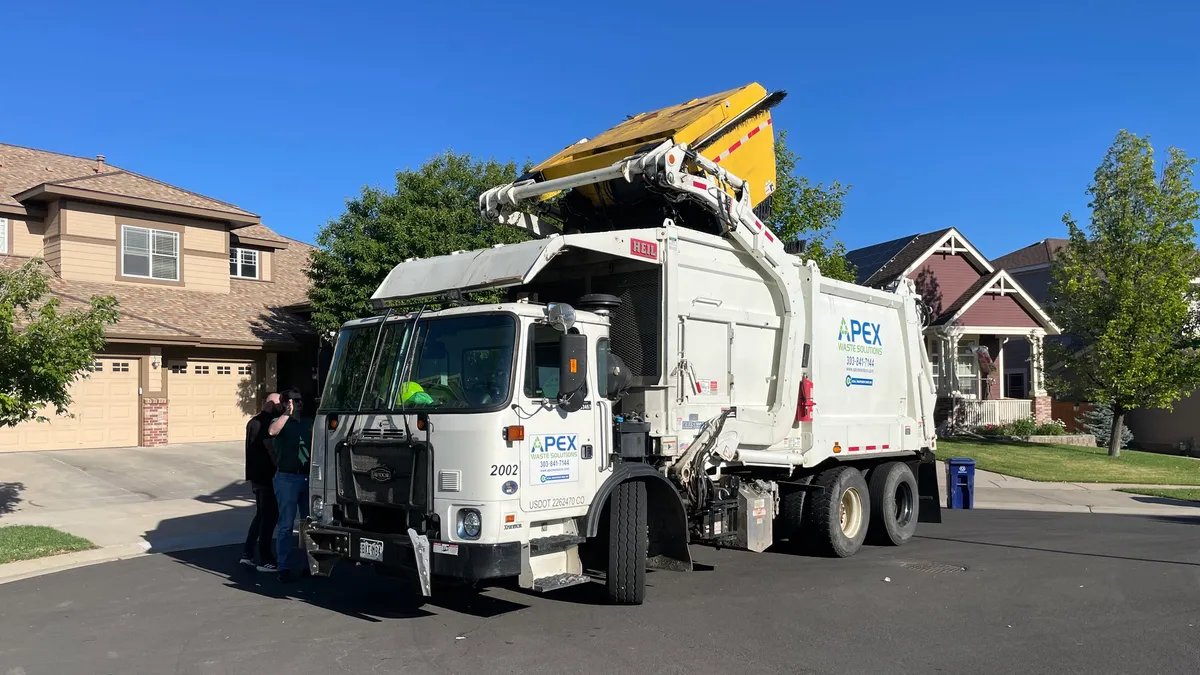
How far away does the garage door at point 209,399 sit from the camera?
1983 centimetres

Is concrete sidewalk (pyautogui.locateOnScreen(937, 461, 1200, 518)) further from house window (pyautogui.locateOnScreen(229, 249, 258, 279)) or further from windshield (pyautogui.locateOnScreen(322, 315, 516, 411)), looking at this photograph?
house window (pyautogui.locateOnScreen(229, 249, 258, 279))

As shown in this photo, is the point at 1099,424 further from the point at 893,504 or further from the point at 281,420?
the point at 281,420

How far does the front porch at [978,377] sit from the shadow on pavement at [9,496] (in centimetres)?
2184

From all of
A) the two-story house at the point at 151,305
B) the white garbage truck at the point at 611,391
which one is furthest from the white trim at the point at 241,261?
the white garbage truck at the point at 611,391

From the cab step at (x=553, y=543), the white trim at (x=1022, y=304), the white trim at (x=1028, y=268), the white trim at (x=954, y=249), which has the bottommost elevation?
the cab step at (x=553, y=543)

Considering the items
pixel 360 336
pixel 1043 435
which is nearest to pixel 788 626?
pixel 360 336

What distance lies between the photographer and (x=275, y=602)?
764cm

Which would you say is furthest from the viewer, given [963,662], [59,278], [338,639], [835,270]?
[59,278]

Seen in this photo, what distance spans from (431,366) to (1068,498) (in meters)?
13.2

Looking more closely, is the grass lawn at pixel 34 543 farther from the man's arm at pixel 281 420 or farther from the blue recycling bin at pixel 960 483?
the blue recycling bin at pixel 960 483

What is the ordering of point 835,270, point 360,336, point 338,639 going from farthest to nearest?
point 835,270, point 360,336, point 338,639

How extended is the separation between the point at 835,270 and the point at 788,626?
37.3 feet

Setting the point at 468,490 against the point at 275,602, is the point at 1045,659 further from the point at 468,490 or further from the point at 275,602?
the point at 275,602

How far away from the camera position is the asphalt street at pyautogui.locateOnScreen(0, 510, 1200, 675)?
5895mm
